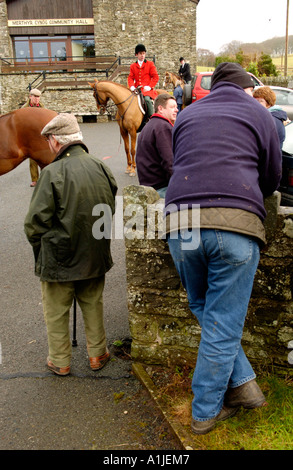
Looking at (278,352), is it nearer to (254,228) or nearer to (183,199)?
(254,228)

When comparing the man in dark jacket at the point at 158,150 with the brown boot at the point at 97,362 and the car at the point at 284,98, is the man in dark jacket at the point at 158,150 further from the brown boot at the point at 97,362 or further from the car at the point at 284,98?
the car at the point at 284,98

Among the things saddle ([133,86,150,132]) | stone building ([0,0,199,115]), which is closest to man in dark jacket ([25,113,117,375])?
saddle ([133,86,150,132])

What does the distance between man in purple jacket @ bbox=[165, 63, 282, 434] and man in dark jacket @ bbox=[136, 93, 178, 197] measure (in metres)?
2.11

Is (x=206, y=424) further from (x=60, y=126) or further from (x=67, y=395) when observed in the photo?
(x=60, y=126)

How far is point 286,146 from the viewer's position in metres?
5.83

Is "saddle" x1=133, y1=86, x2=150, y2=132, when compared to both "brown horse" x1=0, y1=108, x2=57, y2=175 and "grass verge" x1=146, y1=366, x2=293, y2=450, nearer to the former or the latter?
"brown horse" x1=0, y1=108, x2=57, y2=175

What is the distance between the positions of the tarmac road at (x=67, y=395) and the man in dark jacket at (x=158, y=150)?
1.35 metres

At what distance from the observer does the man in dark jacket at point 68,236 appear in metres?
3.18

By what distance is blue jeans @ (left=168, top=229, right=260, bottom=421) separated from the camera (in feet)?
7.59

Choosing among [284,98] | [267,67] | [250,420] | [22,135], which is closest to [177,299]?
[250,420]

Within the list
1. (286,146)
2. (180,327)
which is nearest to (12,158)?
(286,146)

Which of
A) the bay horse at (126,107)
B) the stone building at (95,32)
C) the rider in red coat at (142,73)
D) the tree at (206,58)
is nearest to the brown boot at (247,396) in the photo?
the bay horse at (126,107)

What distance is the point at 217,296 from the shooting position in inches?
94.1

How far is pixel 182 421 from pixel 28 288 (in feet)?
9.92
